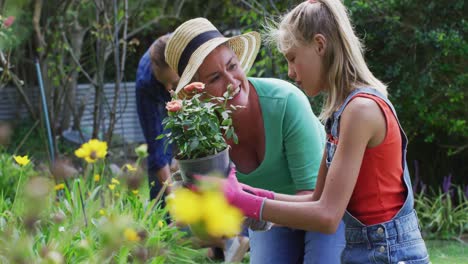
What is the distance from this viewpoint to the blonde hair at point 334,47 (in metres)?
2.21

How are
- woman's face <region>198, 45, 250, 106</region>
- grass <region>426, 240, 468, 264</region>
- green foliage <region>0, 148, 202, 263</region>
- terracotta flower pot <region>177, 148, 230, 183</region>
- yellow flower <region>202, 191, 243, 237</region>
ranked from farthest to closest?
grass <region>426, 240, 468, 264</region> → woman's face <region>198, 45, 250, 106</region> → green foliage <region>0, 148, 202, 263</region> → terracotta flower pot <region>177, 148, 230, 183</region> → yellow flower <region>202, 191, 243, 237</region>

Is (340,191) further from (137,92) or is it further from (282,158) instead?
(137,92)

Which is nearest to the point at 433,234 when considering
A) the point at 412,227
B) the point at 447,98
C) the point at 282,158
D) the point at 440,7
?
the point at 447,98

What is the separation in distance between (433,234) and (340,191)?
148 inches

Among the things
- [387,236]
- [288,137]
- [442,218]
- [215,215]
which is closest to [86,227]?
[288,137]

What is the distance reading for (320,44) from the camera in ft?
7.25

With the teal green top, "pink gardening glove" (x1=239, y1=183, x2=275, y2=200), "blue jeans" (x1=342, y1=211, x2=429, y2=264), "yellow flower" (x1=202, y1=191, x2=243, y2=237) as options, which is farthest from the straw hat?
"yellow flower" (x1=202, y1=191, x2=243, y2=237)

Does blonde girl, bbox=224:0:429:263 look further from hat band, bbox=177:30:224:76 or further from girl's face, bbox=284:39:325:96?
hat band, bbox=177:30:224:76

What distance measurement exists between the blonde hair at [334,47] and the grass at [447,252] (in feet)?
9.15

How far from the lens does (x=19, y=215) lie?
3.58 meters

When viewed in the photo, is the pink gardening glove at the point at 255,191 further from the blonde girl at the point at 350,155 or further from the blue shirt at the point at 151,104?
the blue shirt at the point at 151,104

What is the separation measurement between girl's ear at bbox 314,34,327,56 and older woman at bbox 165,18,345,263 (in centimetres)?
54

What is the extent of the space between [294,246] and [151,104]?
218 cm

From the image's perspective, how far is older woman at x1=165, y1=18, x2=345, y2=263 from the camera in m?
2.78
